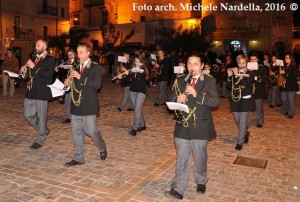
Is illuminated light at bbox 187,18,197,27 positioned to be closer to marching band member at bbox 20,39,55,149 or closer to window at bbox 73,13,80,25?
window at bbox 73,13,80,25

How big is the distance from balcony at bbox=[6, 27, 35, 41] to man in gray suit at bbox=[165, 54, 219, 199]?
33.9 meters

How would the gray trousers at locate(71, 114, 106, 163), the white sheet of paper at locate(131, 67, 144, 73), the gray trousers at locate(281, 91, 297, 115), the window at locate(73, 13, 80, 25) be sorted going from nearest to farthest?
the gray trousers at locate(71, 114, 106, 163) < the white sheet of paper at locate(131, 67, 144, 73) < the gray trousers at locate(281, 91, 297, 115) < the window at locate(73, 13, 80, 25)

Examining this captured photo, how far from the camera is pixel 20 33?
36.7m

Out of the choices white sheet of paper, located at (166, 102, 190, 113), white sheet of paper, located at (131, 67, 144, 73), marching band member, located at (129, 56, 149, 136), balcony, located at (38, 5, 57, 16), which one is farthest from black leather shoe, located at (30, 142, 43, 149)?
balcony, located at (38, 5, 57, 16)

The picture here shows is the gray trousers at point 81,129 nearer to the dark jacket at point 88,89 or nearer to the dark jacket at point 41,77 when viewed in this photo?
the dark jacket at point 88,89

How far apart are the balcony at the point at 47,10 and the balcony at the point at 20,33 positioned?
3017 mm

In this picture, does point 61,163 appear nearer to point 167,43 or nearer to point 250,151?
point 250,151

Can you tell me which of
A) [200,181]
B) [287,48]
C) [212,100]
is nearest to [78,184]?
[200,181]

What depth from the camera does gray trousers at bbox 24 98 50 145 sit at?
7347mm

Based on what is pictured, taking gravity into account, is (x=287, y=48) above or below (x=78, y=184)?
above

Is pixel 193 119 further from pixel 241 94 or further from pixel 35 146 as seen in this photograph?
pixel 35 146

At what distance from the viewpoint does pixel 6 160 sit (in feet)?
22.0

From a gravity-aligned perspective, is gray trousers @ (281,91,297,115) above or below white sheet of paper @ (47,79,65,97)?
below

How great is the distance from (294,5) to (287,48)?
5.32 metres
